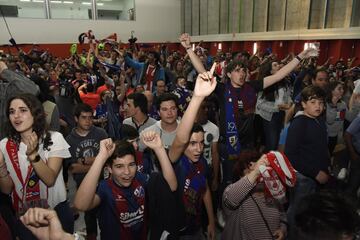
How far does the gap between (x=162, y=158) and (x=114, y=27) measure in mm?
18486

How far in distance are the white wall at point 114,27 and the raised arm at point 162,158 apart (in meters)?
17.7

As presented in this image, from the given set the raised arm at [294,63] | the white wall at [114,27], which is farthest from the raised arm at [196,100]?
the white wall at [114,27]

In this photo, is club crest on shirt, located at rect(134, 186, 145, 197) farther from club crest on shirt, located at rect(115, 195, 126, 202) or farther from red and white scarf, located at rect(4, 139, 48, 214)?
red and white scarf, located at rect(4, 139, 48, 214)

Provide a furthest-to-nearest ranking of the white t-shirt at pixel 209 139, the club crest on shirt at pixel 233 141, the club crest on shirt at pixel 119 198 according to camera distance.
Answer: the club crest on shirt at pixel 233 141 → the white t-shirt at pixel 209 139 → the club crest on shirt at pixel 119 198

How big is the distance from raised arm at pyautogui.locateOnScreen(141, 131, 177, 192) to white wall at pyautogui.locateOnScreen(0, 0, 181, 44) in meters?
17.7

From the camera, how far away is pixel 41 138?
218 cm

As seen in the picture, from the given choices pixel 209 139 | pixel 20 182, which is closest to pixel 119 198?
pixel 20 182

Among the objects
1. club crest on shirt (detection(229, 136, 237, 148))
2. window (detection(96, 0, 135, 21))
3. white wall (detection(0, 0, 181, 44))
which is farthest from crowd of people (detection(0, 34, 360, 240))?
window (detection(96, 0, 135, 21))

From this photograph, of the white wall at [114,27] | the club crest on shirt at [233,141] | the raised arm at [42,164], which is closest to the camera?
the raised arm at [42,164]

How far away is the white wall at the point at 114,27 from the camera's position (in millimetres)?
16953

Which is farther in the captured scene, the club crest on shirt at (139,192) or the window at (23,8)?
the window at (23,8)

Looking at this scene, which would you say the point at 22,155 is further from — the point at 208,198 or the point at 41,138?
the point at 208,198

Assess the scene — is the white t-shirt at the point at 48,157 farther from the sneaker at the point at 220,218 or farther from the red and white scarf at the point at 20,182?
the sneaker at the point at 220,218

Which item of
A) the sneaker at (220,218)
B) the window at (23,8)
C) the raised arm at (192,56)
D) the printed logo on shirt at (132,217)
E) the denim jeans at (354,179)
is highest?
the window at (23,8)
